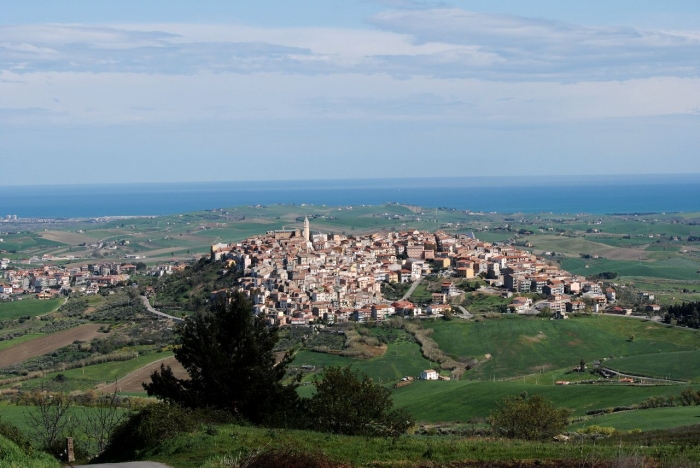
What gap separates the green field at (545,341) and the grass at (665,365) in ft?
8.99

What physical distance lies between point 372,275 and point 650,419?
4375 cm

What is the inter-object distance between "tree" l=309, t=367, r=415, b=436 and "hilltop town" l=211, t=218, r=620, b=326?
35.0m

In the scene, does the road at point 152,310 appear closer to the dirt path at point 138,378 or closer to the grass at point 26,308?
the grass at point 26,308

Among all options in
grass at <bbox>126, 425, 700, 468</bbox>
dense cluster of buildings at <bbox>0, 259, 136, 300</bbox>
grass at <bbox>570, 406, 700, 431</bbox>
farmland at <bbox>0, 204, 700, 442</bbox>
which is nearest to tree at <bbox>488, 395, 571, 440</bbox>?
grass at <bbox>570, 406, 700, 431</bbox>

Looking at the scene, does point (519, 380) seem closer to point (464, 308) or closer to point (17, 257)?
point (464, 308)

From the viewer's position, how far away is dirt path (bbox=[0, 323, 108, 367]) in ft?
148

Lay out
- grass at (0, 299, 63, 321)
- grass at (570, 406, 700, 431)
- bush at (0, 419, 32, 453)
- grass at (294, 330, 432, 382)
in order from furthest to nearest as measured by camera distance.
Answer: grass at (0, 299, 63, 321), grass at (294, 330, 432, 382), grass at (570, 406, 700, 431), bush at (0, 419, 32, 453)

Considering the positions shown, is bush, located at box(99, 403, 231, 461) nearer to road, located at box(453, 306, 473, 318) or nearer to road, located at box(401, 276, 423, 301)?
road, located at box(453, 306, 473, 318)

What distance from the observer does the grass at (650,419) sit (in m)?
21.8

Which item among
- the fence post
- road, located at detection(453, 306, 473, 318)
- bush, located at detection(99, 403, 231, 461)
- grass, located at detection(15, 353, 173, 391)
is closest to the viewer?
the fence post

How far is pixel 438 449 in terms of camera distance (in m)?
12.0

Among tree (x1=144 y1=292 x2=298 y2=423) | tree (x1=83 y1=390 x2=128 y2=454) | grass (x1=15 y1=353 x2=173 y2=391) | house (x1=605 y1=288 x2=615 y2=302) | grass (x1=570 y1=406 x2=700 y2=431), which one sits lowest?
grass (x1=15 y1=353 x2=173 y2=391)

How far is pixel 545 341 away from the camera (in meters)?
47.4

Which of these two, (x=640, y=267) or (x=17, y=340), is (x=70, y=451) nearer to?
(x=17, y=340)
